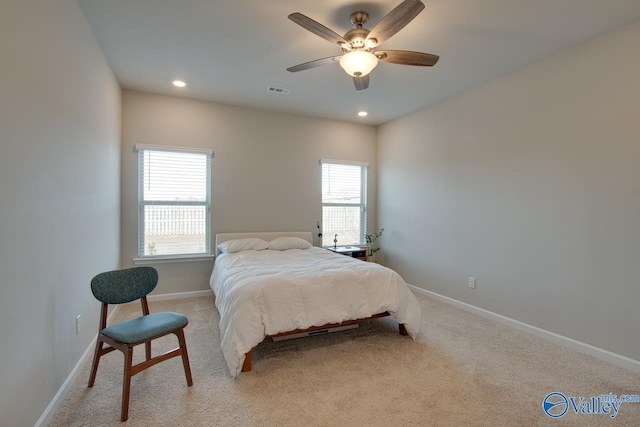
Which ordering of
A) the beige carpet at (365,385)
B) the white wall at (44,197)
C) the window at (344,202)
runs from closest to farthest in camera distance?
the white wall at (44,197) < the beige carpet at (365,385) < the window at (344,202)

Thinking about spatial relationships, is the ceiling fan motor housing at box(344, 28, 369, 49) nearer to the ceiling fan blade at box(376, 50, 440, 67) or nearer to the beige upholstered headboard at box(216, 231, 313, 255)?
the ceiling fan blade at box(376, 50, 440, 67)

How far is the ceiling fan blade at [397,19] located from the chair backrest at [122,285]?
248 cm

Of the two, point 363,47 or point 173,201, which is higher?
point 363,47

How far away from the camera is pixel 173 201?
4172 mm

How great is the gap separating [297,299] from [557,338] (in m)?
2.57

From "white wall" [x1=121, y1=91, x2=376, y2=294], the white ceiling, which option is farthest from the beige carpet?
the white ceiling

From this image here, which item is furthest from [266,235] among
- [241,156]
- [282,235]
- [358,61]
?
[358,61]

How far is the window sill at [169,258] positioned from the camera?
13.1ft

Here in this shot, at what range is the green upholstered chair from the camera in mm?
1792

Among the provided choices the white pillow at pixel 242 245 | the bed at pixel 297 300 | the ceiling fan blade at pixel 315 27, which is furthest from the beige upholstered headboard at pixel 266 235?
the ceiling fan blade at pixel 315 27

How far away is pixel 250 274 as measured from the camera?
277 centimetres

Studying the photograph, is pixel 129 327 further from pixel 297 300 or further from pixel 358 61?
pixel 358 61

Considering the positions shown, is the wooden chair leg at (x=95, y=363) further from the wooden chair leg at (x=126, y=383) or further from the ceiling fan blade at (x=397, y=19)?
the ceiling fan blade at (x=397, y=19)

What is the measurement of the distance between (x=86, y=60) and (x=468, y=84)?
12.9 ft
